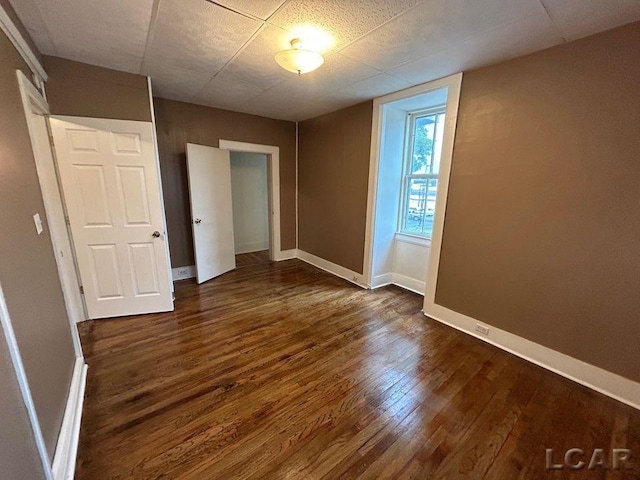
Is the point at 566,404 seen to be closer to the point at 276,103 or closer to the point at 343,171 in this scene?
the point at 343,171

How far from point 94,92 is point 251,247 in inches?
139

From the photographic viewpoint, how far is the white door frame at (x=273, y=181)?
4043 millimetres

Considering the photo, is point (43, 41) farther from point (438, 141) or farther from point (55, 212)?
point (438, 141)

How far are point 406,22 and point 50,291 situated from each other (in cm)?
282

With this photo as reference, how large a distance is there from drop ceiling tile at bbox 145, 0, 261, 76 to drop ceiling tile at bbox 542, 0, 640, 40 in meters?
1.77

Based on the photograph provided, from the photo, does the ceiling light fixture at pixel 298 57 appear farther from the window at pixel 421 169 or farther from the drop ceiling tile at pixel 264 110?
the window at pixel 421 169

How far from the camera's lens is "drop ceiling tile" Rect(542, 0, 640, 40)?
4.64ft

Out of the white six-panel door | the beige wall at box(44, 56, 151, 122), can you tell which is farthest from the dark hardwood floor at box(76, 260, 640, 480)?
the beige wall at box(44, 56, 151, 122)

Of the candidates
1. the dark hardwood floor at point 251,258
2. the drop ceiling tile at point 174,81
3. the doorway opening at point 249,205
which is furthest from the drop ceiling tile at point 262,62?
the dark hardwood floor at point 251,258

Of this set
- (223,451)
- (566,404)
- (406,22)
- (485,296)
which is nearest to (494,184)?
(485,296)

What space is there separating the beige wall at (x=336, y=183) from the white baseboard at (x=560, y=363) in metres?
1.55

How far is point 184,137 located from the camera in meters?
3.61

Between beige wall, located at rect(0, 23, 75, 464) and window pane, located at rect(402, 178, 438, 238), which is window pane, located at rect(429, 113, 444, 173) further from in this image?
beige wall, located at rect(0, 23, 75, 464)

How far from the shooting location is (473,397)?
70.8 inches
